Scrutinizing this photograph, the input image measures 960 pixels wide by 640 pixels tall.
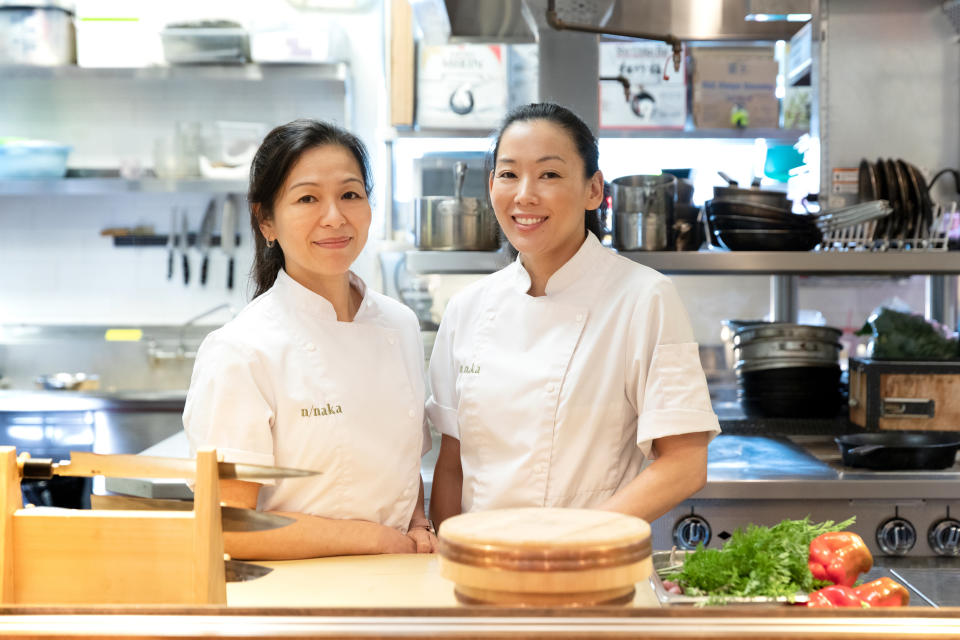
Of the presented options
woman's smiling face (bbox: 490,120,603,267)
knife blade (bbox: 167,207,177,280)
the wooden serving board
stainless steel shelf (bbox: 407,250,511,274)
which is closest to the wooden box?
stainless steel shelf (bbox: 407,250,511,274)

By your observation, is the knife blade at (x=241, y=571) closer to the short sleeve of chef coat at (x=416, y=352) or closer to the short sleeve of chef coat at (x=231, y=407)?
the short sleeve of chef coat at (x=231, y=407)

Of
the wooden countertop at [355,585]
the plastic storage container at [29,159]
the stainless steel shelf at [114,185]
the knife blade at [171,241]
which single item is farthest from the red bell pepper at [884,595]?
the plastic storage container at [29,159]

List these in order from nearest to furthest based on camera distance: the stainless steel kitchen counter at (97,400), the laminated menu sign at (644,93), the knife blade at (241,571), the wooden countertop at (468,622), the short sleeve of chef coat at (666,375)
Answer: the wooden countertop at (468,622) → the knife blade at (241,571) → the short sleeve of chef coat at (666,375) → the stainless steel kitchen counter at (97,400) → the laminated menu sign at (644,93)

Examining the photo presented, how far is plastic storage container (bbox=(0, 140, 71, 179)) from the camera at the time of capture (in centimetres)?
438

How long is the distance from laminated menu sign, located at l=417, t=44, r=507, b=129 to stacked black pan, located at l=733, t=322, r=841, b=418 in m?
1.84

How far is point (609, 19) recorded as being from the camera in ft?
8.27

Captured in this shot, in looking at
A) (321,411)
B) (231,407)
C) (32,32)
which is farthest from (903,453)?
(32,32)

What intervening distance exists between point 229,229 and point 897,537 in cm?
336

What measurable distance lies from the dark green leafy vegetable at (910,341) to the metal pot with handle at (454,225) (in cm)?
118

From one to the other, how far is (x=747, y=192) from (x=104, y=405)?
2.94m

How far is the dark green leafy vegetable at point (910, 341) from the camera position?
107 inches

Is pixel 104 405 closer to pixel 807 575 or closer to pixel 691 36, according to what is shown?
pixel 691 36

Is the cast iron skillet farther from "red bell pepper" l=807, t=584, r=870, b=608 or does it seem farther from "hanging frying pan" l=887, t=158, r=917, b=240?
"red bell pepper" l=807, t=584, r=870, b=608

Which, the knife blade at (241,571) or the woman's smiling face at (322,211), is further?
the woman's smiling face at (322,211)
